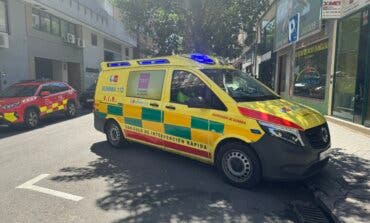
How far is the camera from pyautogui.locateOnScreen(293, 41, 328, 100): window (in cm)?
1191

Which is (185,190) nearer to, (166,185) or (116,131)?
(166,185)

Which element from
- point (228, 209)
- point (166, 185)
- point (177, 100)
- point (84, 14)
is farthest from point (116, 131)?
point (84, 14)

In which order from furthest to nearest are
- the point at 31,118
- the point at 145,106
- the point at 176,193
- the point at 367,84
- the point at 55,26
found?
the point at 55,26, the point at 31,118, the point at 367,84, the point at 145,106, the point at 176,193

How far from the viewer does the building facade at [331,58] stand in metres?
8.89

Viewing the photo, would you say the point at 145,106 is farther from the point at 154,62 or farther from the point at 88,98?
the point at 88,98

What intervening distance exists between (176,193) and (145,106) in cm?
215

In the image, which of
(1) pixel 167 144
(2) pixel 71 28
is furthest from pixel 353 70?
(2) pixel 71 28

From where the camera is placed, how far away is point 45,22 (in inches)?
762

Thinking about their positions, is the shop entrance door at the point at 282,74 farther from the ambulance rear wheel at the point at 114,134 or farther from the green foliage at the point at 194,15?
the ambulance rear wheel at the point at 114,134

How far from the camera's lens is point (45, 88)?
11969mm

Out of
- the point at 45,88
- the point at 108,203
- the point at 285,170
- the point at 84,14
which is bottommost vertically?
the point at 108,203

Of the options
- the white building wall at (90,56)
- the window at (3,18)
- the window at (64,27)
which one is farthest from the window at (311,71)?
the white building wall at (90,56)

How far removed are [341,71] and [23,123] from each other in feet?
33.9

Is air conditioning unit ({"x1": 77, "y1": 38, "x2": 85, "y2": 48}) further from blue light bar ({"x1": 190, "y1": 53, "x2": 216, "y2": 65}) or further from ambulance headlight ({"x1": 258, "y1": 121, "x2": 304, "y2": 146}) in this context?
ambulance headlight ({"x1": 258, "y1": 121, "x2": 304, "y2": 146})
